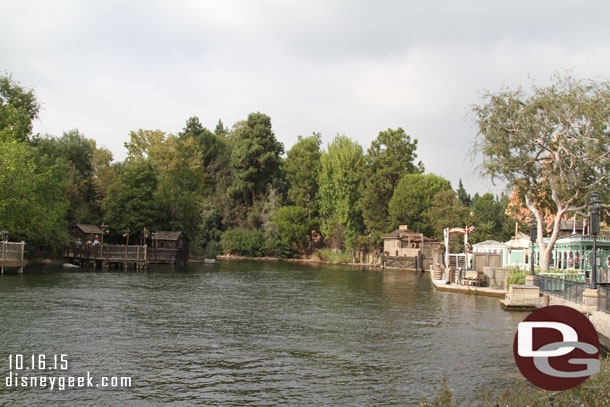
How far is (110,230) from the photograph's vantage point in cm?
6706

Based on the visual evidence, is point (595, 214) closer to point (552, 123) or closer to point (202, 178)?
point (552, 123)

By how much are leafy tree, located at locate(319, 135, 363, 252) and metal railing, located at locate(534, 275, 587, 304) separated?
58.1 m

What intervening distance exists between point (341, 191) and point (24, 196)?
5151cm

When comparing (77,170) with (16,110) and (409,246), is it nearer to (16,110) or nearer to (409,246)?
(16,110)

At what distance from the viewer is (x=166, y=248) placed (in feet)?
213

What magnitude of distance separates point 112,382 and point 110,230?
5730cm

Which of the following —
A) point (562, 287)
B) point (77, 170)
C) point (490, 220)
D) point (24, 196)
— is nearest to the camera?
point (562, 287)

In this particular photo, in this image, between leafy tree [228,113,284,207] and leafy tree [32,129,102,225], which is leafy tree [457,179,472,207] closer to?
leafy tree [228,113,284,207]

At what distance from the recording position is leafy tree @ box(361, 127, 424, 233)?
8081 centimetres

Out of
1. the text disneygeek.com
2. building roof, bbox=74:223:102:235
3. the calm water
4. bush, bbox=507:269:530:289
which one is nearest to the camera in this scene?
the calm water

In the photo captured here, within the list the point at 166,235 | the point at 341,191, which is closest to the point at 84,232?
the point at 166,235

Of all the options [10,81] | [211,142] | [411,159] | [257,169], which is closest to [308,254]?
[257,169]

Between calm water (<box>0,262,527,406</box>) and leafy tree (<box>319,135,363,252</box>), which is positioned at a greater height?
leafy tree (<box>319,135,363,252</box>)

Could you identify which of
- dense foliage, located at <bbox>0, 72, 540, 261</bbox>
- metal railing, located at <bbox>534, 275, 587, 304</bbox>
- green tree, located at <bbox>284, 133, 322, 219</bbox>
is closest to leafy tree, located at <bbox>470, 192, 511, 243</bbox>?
dense foliage, located at <bbox>0, 72, 540, 261</bbox>
